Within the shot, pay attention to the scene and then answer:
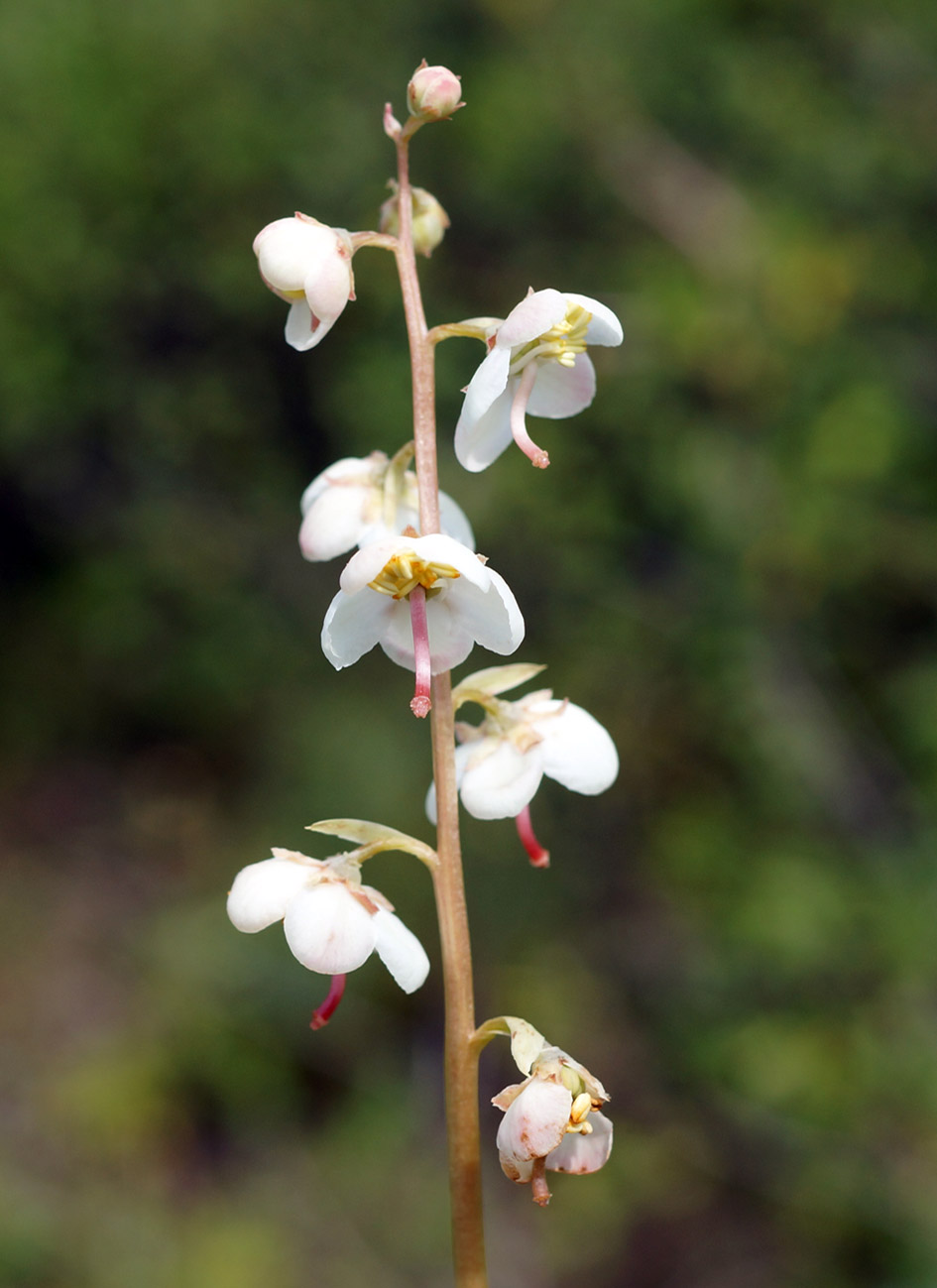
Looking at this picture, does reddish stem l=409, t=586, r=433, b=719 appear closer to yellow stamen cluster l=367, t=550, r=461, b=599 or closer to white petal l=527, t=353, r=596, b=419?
yellow stamen cluster l=367, t=550, r=461, b=599

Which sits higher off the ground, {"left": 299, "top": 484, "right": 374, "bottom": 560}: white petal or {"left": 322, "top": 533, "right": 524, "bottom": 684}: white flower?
{"left": 299, "top": 484, "right": 374, "bottom": 560}: white petal

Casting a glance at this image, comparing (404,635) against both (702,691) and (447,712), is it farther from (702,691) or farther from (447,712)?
(702,691)

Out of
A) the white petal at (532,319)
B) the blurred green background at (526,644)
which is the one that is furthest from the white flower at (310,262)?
the blurred green background at (526,644)

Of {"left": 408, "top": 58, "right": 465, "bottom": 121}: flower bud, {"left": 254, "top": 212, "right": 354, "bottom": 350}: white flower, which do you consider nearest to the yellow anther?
{"left": 254, "top": 212, "right": 354, "bottom": 350}: white flower

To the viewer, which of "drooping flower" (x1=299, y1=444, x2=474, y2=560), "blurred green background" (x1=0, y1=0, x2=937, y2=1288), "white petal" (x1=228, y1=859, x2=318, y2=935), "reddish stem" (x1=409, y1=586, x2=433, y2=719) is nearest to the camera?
"reddish stem" (x1=409, y1=586, x2=433, y2=719)

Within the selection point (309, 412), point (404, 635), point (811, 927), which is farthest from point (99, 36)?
point (404, 635)

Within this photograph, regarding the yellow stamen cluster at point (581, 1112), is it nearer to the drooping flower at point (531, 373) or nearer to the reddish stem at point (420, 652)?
the reddish stem at point (420, 652)

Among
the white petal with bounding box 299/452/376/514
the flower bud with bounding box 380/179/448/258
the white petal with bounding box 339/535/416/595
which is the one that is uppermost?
the flower bud with bounding box 380/179/448/258
